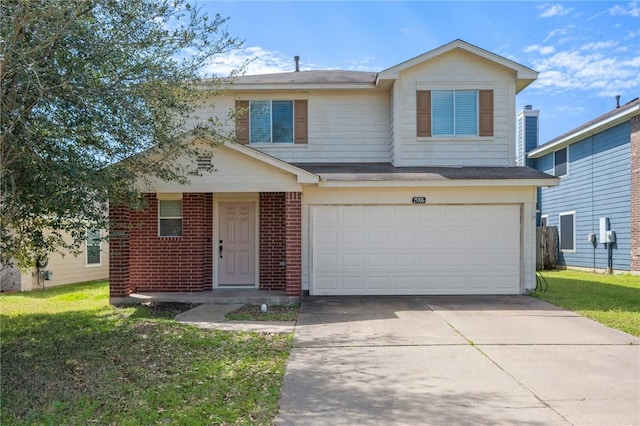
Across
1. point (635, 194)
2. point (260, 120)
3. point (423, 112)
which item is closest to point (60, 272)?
point (260, 120)

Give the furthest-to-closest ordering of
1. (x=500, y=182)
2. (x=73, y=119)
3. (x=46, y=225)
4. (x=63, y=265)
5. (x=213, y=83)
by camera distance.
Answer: (x=63, y=265)
(x=500, y=182)
(x=213, y=83)
(x=46, y=225)
(x=73, y=119)

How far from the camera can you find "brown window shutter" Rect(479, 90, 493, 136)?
36.8 ft

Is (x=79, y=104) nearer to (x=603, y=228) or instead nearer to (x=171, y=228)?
(x=171, y=228)

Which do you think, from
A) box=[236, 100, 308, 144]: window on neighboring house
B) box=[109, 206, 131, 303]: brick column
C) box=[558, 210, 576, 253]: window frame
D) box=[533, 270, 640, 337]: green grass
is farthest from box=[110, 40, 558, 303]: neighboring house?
box=[558, 210, 576, 253]: window frame

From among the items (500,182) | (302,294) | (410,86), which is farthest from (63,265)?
(500,182)

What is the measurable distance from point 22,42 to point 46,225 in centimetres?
251

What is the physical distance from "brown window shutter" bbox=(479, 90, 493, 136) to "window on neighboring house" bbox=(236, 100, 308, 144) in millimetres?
4519

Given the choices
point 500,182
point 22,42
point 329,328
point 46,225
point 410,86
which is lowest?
point 329,328

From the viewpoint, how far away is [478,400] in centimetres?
427

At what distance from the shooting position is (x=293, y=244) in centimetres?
937

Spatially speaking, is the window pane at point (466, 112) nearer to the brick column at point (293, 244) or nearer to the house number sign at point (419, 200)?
the house number sign at point (419, 200)

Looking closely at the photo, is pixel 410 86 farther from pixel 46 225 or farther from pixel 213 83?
pixel 46 225

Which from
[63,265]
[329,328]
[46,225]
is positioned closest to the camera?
[46,225]

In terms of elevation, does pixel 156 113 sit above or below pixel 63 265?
above
